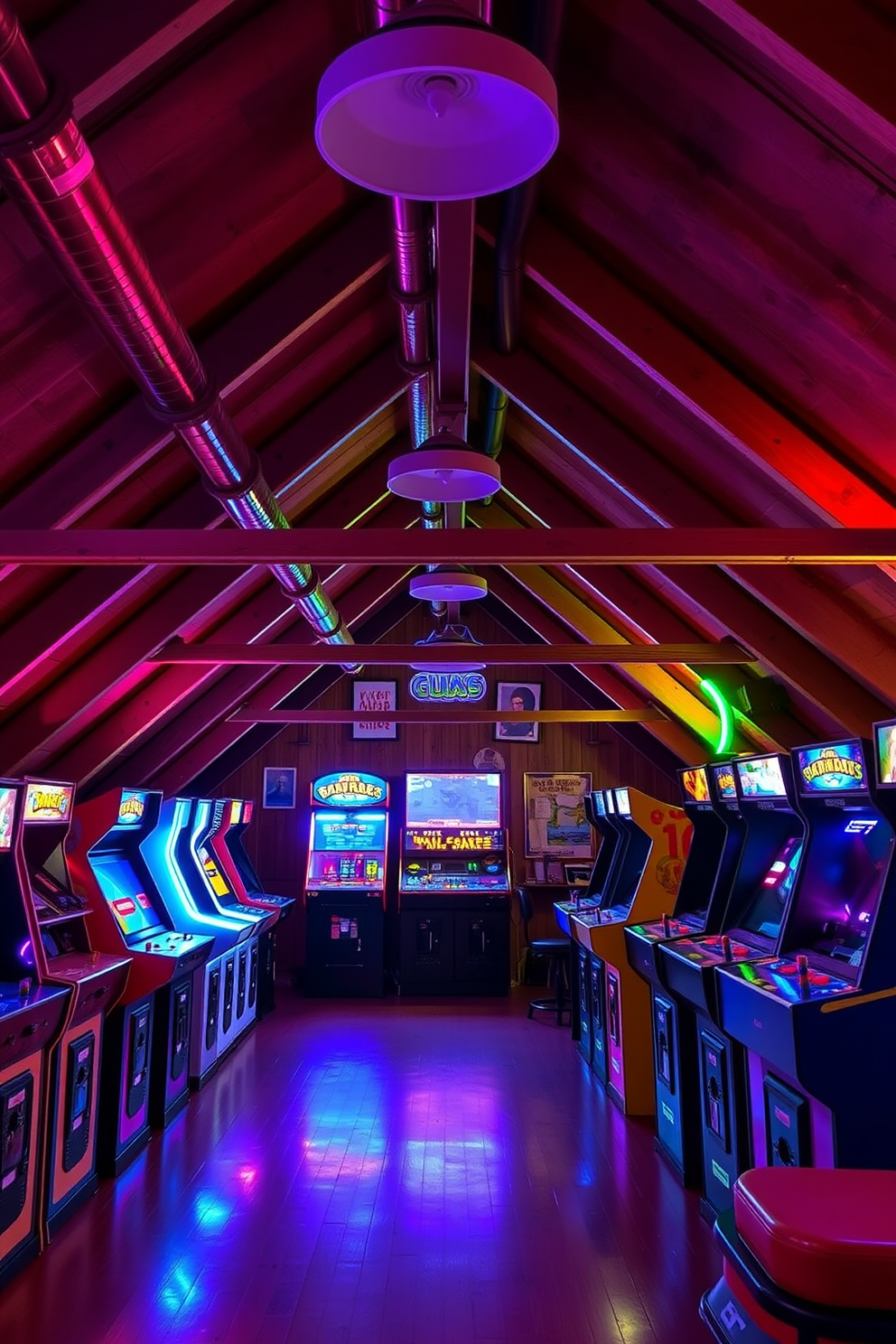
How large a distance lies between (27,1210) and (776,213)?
4.72 metres

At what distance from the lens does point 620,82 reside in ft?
11.5

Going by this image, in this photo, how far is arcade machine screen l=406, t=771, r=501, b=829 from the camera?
10414mm

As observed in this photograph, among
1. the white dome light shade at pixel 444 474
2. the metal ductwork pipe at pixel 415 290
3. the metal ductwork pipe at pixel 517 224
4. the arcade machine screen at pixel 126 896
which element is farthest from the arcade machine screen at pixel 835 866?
the arcade machine screen at pixel 126 896

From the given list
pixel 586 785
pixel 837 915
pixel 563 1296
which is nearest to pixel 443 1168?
pixel 563 1296

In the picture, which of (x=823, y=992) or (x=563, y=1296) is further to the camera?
(x=563, y=1296)

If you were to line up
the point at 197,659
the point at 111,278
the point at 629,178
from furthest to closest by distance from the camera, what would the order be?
the point at 197,659, the point at 629,178, the point at 111,278

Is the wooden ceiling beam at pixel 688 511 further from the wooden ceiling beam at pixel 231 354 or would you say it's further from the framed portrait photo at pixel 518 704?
the framed portrait photo at pixel 518 704

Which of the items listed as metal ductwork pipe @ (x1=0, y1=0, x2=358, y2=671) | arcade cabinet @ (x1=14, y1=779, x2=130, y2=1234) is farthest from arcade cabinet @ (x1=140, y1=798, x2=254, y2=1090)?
metal ductwork pipe @ (x1=0, y1=0, x2=358, y2=671)

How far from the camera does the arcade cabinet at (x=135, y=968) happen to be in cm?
500

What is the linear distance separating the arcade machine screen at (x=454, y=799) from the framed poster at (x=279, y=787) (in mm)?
1346

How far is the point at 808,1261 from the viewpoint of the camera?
2.16 meters

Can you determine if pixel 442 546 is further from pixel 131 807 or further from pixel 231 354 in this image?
pixel 131 807

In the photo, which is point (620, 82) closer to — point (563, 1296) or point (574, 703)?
point (563, 1296)

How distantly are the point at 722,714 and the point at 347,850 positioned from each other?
4.35 meters
